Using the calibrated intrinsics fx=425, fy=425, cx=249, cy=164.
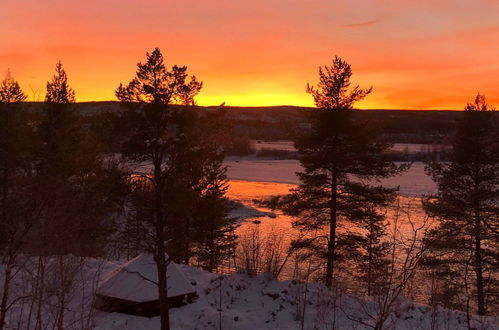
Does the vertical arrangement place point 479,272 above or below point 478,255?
below

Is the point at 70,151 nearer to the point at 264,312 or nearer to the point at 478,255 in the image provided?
the point at 264,312

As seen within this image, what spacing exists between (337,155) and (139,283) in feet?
35.4

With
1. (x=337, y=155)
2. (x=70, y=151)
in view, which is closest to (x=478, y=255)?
(x=337, y=155)

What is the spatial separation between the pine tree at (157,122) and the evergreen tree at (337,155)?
756cm

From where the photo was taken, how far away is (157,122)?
15.4 meters

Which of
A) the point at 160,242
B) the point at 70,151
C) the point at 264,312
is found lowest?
the point at 264,312

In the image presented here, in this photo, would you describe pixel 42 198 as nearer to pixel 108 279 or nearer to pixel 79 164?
pixel 108 279

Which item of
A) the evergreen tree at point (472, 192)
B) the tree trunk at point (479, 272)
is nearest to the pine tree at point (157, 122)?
the evergreen tree at point (472, 192)

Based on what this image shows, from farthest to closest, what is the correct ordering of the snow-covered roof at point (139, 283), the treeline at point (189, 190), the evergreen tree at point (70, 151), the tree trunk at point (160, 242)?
the evergreen tree at point (70, 151)
the snow-covered roof at point (139, 283)
the tree trunk at point (160, 242)
the treeline at point (189, 190)

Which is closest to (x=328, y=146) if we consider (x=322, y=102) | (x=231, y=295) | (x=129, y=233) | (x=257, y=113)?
(x=322, y=102)

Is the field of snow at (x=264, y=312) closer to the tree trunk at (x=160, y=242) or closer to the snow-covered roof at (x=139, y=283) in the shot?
the snow-covered roof at (x=139, y=283)

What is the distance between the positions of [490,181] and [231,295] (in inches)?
569

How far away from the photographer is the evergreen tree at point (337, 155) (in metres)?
20.4

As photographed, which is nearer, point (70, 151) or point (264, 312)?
point (264, 312)
